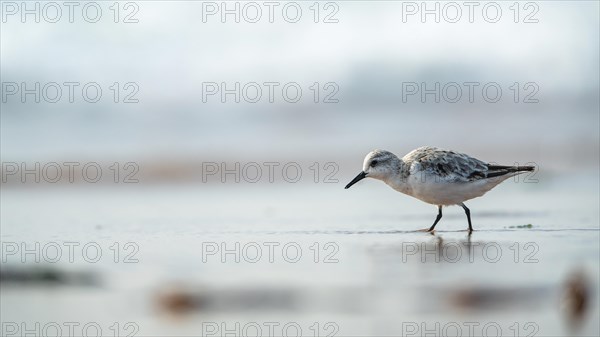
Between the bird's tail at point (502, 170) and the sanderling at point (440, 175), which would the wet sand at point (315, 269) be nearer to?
the sanderling at point (440, 175)

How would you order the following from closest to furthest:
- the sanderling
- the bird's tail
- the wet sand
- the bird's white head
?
the wet sand < the sanderling < the bird's tail < the bird's white head

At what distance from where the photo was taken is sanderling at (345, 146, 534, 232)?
8516mm

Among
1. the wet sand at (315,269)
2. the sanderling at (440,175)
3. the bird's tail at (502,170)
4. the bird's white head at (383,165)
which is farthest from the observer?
the bird's white head at (383,165)

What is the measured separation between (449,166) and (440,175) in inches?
5.5

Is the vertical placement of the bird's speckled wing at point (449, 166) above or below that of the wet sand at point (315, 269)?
above

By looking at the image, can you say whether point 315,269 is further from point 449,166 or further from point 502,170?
point 502,170

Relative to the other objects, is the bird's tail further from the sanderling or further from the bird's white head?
the bird's white head

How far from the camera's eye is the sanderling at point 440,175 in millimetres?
8516

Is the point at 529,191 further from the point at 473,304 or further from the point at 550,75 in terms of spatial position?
the point at 550,75

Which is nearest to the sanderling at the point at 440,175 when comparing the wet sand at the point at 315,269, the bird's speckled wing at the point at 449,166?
the bird's speckled wing at the point at 449,166

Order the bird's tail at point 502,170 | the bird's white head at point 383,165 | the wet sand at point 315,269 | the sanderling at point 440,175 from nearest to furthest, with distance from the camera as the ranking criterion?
the wet sand at point 315,269 → the sanderling at point 440,175 → the bird's tail at point 502,170 → the bird's white head at point 383,165

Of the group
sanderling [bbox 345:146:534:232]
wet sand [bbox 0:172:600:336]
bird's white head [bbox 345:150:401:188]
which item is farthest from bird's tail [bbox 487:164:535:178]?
bird's white head [bbox 345:150:401:188]

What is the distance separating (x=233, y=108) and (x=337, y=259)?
10.5 meters

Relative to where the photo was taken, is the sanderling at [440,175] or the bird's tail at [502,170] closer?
the sanderling at [440,175]
